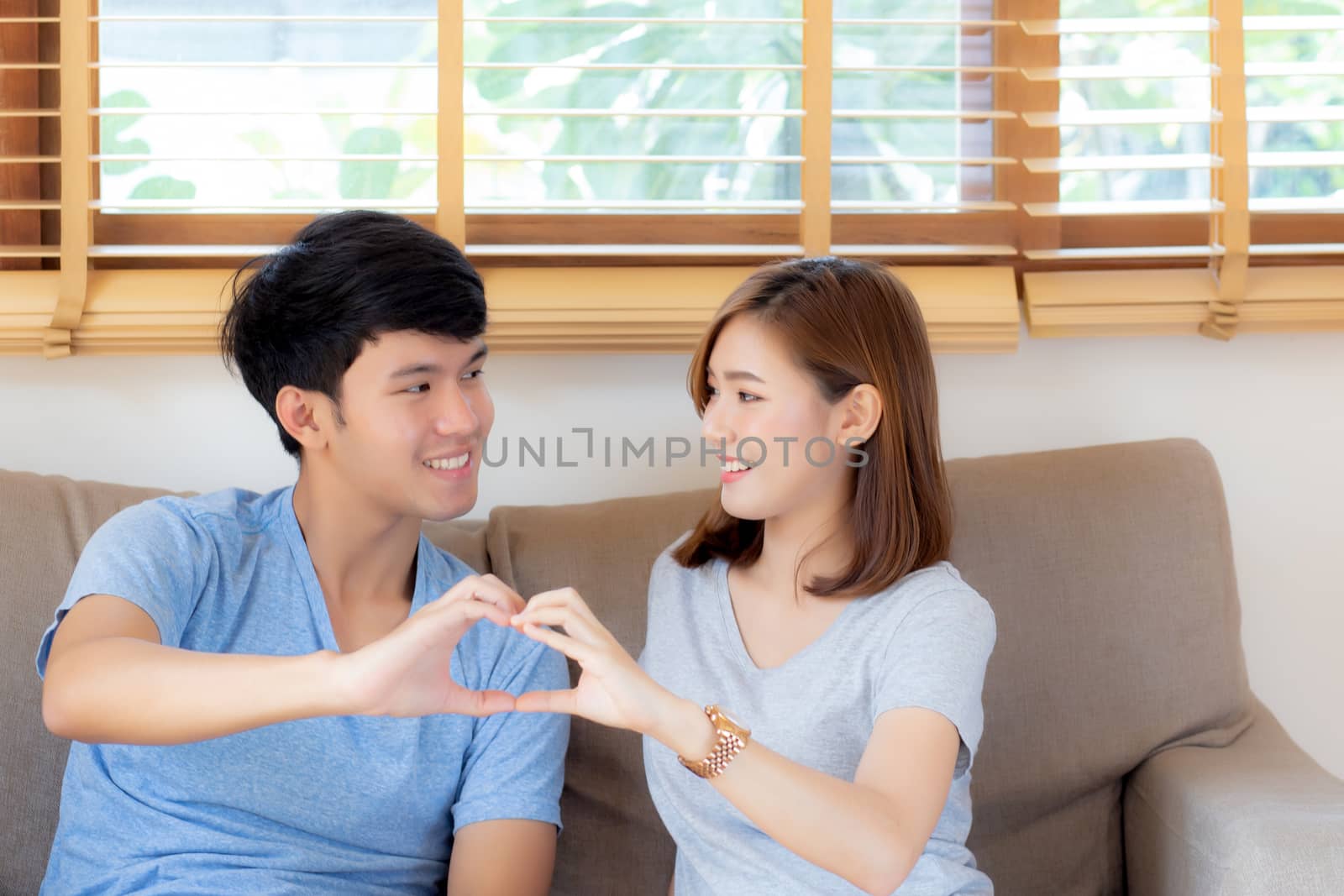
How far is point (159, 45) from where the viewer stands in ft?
6.22

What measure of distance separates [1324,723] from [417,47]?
1.85 meters

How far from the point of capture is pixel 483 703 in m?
1.17

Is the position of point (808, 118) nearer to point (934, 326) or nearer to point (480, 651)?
point (934, 326)

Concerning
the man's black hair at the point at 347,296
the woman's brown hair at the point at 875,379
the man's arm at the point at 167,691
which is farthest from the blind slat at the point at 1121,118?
the man's arm at the point at 167,691

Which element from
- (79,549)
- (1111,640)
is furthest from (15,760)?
(1111,640)

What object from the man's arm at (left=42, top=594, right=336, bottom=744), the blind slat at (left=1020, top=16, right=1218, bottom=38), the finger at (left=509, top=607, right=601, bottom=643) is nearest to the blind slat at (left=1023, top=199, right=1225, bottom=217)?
the blind slat at (left=1020, top=16, right=1218, bottom=38)

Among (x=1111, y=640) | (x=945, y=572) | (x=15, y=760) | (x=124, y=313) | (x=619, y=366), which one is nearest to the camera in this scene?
(x=945, y=572)

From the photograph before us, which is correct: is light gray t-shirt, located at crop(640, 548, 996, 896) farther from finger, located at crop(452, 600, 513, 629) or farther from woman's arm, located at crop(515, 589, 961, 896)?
finger, located at crop(452, 600, 513, 629)

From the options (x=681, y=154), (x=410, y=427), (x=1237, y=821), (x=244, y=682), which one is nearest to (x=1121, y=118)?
(x=681, y=154)

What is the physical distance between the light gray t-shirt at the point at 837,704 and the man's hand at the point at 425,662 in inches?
11.4

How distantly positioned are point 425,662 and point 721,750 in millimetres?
279

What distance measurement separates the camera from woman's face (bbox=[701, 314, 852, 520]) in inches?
53.0

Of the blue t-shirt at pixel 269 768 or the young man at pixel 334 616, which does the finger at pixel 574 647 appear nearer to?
the young man at pixel 334 616

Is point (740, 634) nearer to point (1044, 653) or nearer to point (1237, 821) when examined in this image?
point (1044, 653)
